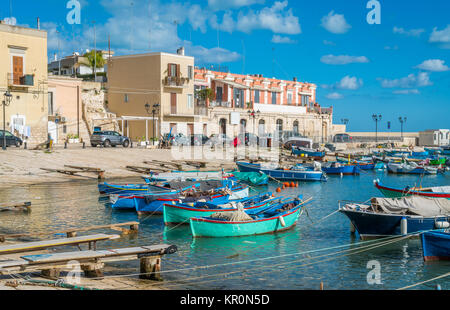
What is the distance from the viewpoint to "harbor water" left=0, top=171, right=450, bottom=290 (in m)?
13.5

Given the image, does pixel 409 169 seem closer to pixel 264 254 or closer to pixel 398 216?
pixel 398 216

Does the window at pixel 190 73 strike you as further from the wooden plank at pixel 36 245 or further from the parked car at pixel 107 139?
the wooden plank at pixel 36 245

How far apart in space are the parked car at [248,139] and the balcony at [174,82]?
32.5 ft

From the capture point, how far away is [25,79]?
→ 1704 inches

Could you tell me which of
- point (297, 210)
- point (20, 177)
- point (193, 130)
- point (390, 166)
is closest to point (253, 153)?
point (193, 130)

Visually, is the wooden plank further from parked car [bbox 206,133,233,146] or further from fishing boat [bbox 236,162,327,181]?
parked car [bbox 206,133,233,146]

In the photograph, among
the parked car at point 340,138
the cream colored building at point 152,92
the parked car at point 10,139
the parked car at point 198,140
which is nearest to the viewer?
the parked car at point 10,139

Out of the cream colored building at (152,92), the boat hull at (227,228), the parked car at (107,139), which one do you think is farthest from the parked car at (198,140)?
the boat hull at (227,228)

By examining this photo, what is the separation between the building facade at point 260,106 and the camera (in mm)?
66000

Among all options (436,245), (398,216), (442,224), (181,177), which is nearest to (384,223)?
(398,216)

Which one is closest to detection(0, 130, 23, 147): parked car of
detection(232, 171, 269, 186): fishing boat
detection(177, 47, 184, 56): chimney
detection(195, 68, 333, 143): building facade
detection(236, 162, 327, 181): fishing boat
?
detection(232, 171, 269, 186): fishing boat

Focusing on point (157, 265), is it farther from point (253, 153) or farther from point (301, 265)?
point (253, 153)

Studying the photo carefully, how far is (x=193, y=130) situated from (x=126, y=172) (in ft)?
77.6

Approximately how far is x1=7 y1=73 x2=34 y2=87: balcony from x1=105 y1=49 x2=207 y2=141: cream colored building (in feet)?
48.8
